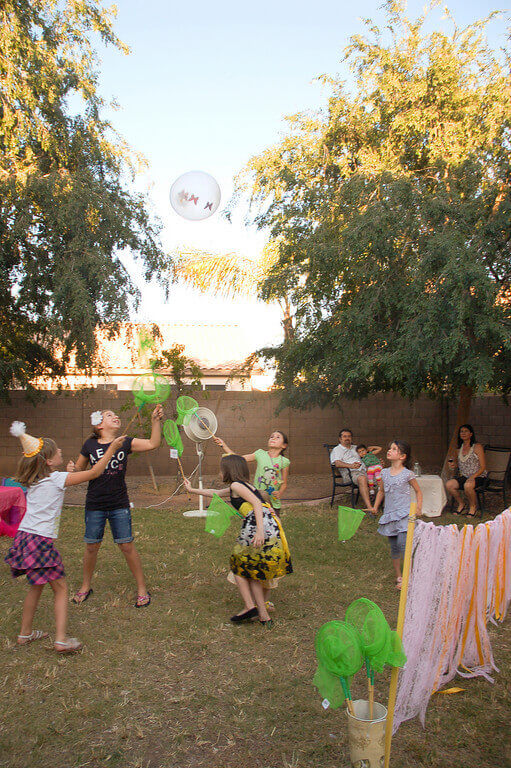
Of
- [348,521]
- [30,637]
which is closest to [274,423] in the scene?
[348,521]

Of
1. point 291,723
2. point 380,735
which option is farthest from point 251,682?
point 380,735

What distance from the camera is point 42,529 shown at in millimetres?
3881

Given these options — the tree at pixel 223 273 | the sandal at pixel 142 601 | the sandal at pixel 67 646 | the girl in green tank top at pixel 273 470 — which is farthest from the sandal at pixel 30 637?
the tree at pixel 223 273

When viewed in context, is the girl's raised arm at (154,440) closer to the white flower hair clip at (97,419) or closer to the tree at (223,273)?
the white flower hair clip at (97,419)

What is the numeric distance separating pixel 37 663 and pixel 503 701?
2.67m

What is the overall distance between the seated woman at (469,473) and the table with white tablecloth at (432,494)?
468 millimetres

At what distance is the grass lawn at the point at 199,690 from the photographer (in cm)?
280

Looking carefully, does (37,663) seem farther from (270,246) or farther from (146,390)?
(270,246)

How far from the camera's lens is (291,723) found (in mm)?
3020

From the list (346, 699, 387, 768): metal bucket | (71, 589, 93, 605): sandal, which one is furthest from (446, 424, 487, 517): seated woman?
(346, 699, 387, 768): metal bucket

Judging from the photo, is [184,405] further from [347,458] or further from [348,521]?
[347,458]

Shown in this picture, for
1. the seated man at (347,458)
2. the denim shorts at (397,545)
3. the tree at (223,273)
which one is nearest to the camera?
the denim shorts at (397,545)

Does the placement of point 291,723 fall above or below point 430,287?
below

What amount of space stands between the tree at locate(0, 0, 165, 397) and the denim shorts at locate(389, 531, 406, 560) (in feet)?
18.1
